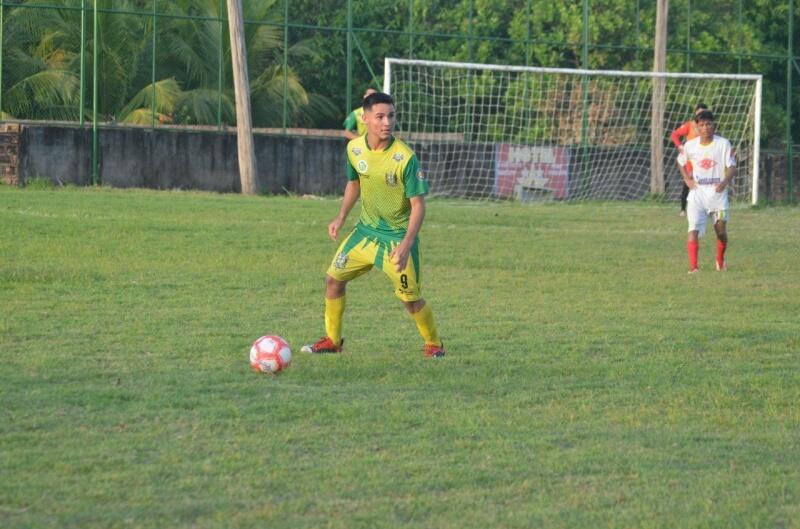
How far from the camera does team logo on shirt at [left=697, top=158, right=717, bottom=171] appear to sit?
14438 millimetres

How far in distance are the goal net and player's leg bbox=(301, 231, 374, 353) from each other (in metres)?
19.5

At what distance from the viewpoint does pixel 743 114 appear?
29.4m

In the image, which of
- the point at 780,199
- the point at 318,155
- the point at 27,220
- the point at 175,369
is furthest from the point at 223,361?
the point at 780,199

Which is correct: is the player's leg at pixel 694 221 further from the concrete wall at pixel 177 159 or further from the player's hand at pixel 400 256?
the concrete wall at pixel 177 159

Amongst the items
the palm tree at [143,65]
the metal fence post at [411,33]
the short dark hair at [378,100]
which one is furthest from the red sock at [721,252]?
the metal fence post at [411,33]

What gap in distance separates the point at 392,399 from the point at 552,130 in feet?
77.5

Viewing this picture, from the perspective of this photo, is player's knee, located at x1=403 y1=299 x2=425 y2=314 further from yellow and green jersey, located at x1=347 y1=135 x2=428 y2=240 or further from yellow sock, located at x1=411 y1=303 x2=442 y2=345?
yellow and green jersey, located at x1=347 y1=135 x2=428 y2=240

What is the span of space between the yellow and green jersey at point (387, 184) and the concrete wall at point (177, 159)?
56.6 feet

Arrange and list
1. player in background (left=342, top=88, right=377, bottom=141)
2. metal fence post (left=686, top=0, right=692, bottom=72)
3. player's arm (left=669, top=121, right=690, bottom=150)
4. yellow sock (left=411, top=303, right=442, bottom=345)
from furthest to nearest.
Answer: metal fence post (left=686, top=0, right=692, bottom=72)
player's arm (left=669, top=121, right=690, bottom=150)
player in background (left=342, top=88, right=377, bottom=141)
yellow sock (left=411, top=303, right=442, bottom=345)

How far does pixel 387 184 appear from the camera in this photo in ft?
26.8

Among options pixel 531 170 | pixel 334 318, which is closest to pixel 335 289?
pixel 334 318

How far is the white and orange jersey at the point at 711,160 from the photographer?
14.3 metres

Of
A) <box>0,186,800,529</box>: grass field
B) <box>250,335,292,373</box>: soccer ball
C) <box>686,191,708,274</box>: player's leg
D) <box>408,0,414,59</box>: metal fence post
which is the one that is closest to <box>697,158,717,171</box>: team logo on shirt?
<box>686,191,708,274</box>: player's leg

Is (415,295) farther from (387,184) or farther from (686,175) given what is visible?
(686,175)
